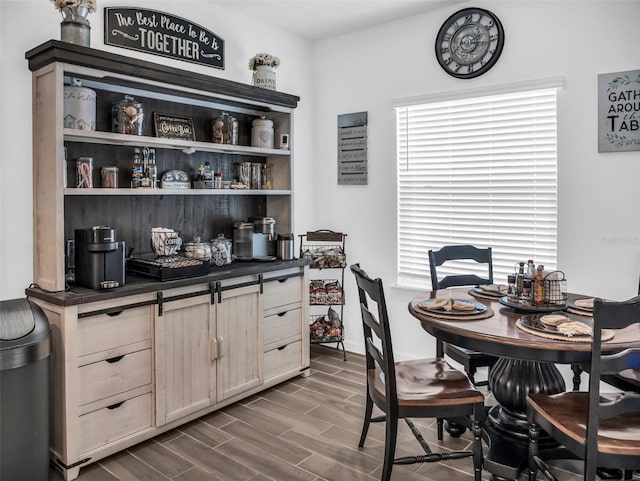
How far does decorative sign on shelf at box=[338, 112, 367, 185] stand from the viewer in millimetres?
4156

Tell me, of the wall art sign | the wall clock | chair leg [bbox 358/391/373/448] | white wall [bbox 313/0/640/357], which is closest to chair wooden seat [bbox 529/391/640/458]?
chair leg [bbox 358/391/373/448]

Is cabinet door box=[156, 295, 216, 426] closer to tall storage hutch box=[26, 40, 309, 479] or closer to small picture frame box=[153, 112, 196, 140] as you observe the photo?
tall storage hutch box=[26, 40, 309, 479]

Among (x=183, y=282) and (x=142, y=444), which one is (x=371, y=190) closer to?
(x=183, y=282)

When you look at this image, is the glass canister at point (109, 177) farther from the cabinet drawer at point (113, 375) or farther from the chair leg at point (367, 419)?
the chair leg at point (367, 419)

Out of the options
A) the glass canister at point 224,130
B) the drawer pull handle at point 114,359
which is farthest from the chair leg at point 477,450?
the glass canister at point 224,130

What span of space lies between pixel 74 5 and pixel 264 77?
4.38 ft

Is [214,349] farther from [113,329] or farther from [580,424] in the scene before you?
[580,424]

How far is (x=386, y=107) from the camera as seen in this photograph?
4.01 meters

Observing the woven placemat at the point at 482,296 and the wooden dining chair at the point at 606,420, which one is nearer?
the wooden dining chair at the point at 606,420

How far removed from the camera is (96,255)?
8.22 ft

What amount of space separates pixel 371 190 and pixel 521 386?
2062mm

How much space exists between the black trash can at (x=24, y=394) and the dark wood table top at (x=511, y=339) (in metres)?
1.71

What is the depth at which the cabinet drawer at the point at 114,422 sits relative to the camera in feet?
8.06

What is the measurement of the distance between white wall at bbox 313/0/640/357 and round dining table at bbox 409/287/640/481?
2.23 feet
